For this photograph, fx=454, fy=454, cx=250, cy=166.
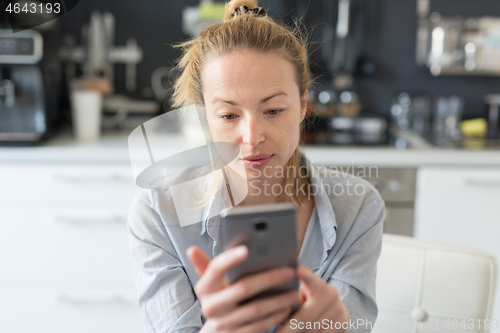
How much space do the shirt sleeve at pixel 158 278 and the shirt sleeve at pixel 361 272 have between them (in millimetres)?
258

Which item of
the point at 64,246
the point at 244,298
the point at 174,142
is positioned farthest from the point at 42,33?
the point at 244,298

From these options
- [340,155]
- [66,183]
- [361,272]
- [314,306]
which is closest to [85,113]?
[66,183]

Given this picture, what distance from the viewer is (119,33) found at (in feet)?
6.82

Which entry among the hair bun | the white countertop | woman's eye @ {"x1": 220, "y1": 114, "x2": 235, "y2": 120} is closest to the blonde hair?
the hair bun

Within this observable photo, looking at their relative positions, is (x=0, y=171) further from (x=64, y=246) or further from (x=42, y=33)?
(x=42, y=33)

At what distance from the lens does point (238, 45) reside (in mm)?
771

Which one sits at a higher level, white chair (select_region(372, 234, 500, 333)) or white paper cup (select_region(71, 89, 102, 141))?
white paper cup (select_region(71, 89, 102, 141))

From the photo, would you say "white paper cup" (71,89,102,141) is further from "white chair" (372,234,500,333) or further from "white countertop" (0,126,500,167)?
"white chair" (372,234,500,333)

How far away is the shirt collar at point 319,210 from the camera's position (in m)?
0.79

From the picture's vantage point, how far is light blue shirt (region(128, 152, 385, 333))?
2.54 feet

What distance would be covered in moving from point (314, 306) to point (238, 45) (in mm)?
459

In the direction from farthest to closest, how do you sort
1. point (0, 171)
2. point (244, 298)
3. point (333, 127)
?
point (333, 127) → point (0, 171) → point (244, 298)

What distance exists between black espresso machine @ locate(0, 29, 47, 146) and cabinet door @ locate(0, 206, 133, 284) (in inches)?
10.9

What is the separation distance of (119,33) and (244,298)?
1.89 m
